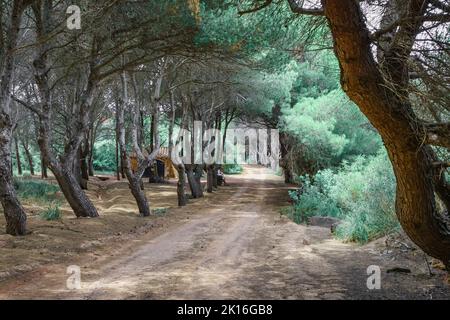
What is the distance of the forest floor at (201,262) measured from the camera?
20.5ft

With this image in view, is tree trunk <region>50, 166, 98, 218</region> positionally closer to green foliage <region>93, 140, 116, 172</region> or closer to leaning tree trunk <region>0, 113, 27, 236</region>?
leaning tree trunk <region>0, 113, 27, 236</region>

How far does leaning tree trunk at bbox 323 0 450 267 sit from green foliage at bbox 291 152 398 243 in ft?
12.1

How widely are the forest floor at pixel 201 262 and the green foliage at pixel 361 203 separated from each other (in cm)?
53

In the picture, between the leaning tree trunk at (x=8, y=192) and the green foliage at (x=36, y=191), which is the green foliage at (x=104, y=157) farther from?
the leaning tree trunk at (x=8, y=192)

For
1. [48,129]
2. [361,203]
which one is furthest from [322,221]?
[48,129]

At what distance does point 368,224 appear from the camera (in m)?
10.9

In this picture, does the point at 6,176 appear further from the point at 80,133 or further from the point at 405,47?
the point at 405,47

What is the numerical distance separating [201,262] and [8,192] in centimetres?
445

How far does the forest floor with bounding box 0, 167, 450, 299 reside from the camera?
20.5ft

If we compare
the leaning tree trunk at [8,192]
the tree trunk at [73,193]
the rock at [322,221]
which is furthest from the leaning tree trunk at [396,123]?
the tree trunk at [73,193]

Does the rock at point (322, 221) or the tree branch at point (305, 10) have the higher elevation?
the tree branch at point (305, 10)

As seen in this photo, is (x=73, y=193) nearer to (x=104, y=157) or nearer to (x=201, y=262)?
(x=201, y=262)

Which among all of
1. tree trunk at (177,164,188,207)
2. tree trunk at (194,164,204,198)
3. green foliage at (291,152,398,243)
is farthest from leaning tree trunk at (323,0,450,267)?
tree trunk at (194,164,204,198)

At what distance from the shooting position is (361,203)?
11.8 m
